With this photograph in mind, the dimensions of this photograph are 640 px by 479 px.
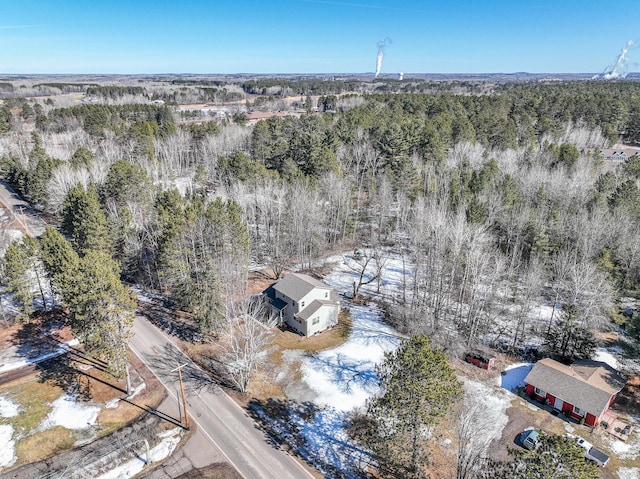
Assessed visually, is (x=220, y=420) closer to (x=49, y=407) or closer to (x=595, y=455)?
(x=49, y=407)

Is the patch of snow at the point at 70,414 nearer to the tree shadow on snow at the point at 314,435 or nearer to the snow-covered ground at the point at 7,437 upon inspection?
the snow-covered ground at the point at 7,437

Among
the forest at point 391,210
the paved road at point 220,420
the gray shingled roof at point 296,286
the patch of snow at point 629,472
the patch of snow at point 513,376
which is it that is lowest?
the patch of snow at point 513,376

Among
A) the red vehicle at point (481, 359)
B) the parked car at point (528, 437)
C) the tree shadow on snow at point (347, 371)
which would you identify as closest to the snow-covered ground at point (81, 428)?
the tree shadow on snow at point (347, 371)

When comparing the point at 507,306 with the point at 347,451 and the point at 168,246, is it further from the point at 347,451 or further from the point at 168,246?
the point at 168,246

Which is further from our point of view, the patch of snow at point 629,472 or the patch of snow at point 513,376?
the patch of snow at point 513,376

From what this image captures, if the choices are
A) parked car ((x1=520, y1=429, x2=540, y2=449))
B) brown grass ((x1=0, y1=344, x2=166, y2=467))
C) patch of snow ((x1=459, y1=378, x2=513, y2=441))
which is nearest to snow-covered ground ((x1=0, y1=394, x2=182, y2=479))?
brown grass ((x1=0, y1=344, x2=166, y2=467))

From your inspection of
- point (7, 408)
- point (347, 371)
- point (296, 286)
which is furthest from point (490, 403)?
point (7, 408)

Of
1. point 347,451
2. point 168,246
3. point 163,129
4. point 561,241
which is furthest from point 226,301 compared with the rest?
point 163,129
